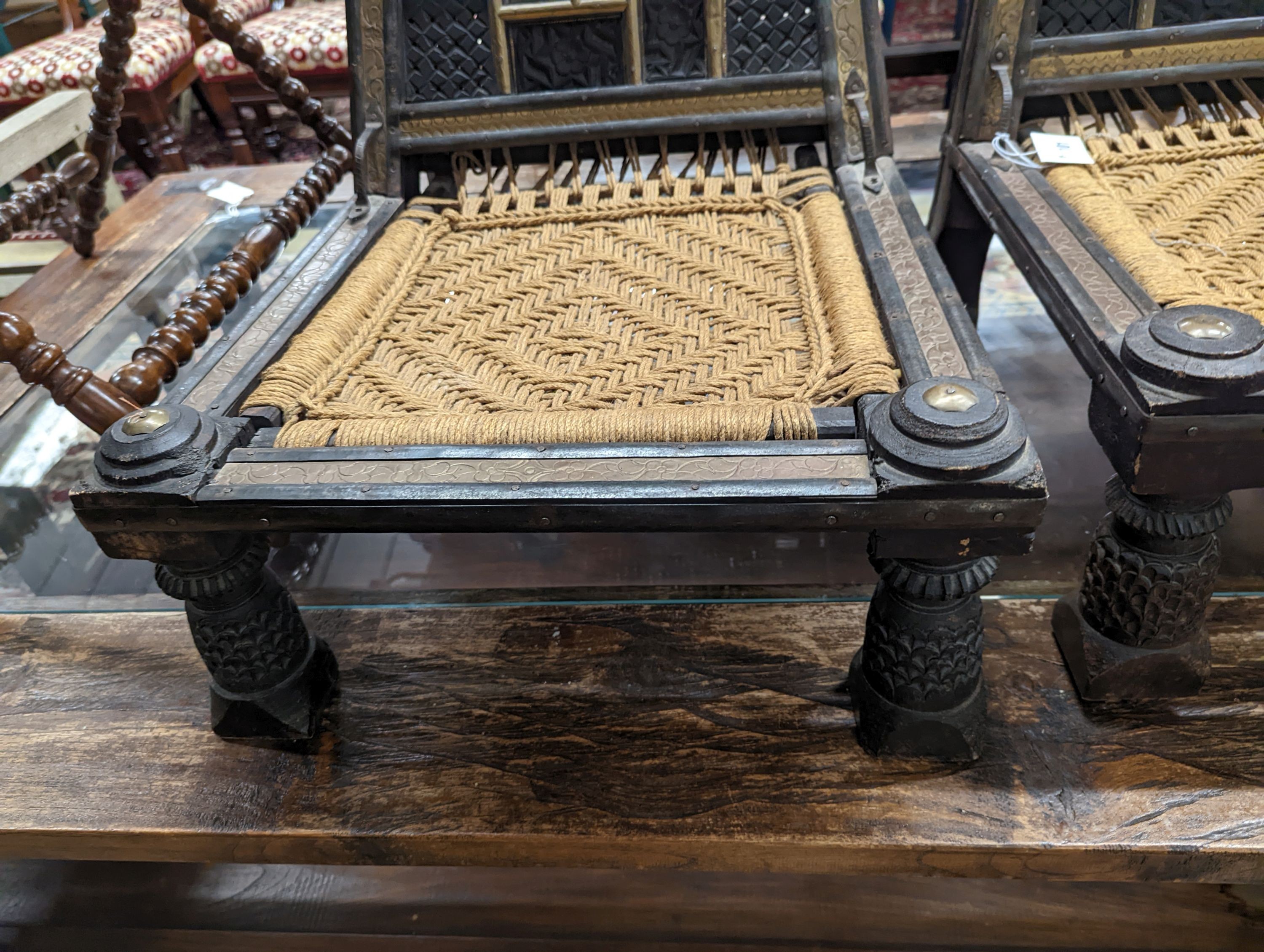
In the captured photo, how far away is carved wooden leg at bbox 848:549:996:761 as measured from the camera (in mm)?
903

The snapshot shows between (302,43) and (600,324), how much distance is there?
2.46m

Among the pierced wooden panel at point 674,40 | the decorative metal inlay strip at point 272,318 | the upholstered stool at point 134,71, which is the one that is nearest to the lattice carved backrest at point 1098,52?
the pierced wooden panel at point 674,40

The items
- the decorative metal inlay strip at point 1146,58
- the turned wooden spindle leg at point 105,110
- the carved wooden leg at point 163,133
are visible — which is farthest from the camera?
the carved wooden leg at point 163,133

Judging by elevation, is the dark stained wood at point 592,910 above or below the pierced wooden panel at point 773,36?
below

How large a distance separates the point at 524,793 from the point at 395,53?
1324 mm

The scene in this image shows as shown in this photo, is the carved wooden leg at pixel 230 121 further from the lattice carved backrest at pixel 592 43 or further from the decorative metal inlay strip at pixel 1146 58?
the decorative metal inlay strip at pixel 1146 58

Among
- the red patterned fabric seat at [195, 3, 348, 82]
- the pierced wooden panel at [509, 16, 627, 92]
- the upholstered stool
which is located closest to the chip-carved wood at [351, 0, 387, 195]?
the pierced wooden panel at [509, 16, 627, 92]

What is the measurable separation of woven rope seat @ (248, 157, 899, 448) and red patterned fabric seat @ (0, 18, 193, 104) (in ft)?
7.20

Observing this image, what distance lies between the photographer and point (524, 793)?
1063 mm

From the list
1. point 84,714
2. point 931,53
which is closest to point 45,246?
point 84,714

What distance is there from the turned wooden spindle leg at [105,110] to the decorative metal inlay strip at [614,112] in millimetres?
722

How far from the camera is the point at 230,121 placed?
3.34 meters

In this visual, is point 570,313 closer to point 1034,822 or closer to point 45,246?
point 1034,822

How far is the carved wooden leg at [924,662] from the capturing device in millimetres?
903
